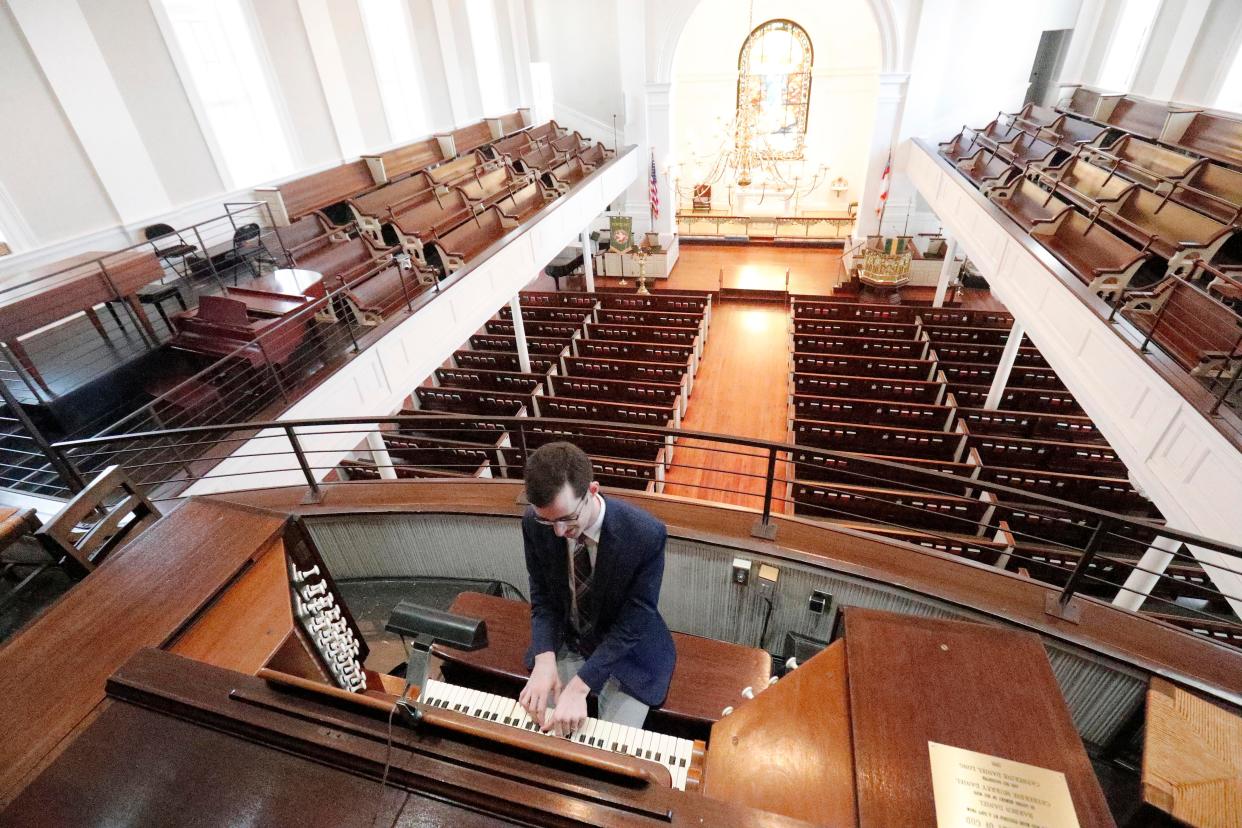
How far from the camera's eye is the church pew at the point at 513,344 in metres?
9.88

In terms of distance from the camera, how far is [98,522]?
2.36 metres

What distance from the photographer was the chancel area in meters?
1.30

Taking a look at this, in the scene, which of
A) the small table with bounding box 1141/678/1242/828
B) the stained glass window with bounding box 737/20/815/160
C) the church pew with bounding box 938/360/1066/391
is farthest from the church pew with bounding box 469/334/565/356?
the stained glass window with bounding box 737/20/815/160

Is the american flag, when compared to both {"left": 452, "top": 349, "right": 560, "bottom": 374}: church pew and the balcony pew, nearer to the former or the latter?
the balcony pew

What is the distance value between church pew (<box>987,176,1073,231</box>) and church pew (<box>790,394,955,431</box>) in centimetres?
246

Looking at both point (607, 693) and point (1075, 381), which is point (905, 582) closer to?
point (607, 693)

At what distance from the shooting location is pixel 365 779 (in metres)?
1.01

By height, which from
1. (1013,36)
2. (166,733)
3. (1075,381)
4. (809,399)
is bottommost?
(809,399)

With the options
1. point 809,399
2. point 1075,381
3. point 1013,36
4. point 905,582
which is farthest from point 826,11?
point 905,582

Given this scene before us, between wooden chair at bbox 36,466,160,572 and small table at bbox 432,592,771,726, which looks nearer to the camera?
wooden chair at bbox 36,466,160,572

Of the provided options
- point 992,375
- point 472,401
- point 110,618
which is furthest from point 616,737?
point 992,375

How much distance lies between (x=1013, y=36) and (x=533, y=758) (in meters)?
16.7

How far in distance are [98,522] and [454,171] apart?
8.87m

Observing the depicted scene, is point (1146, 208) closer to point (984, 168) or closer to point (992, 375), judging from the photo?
point (992, 375)
